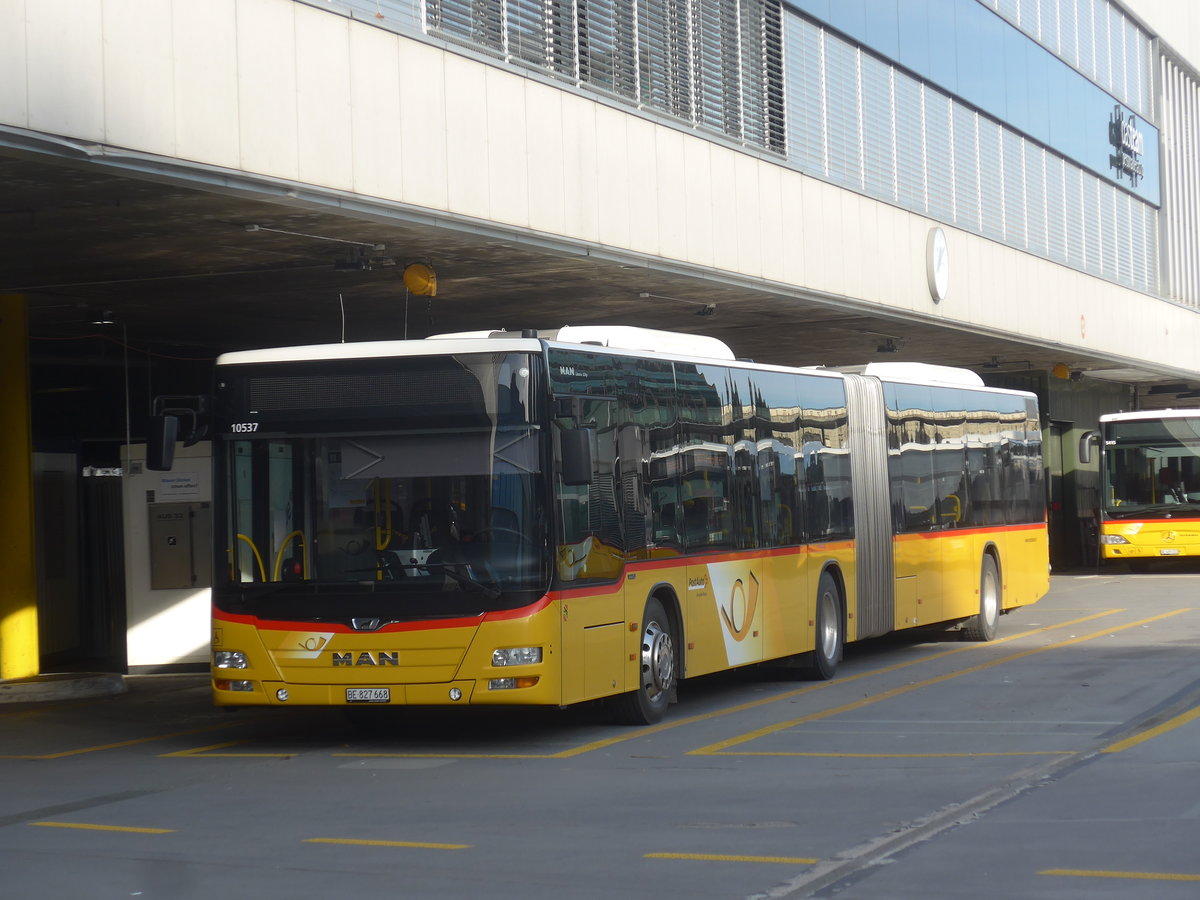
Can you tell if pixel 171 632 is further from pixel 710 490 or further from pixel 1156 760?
pixel 1156 760

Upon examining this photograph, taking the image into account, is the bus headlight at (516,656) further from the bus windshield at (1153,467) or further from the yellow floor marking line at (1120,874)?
the bus windshield at (1153,467)

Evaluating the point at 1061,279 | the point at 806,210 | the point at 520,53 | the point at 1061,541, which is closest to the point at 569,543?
the point at 520,53

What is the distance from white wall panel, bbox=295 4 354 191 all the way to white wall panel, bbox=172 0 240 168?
0.79 metres

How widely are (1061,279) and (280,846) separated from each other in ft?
87.8

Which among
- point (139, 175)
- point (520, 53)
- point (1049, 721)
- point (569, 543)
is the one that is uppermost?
point (520, 53)

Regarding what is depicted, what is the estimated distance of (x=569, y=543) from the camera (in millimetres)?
12172

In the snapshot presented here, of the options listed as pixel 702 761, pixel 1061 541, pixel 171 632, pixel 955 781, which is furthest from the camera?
pixel 1061 541

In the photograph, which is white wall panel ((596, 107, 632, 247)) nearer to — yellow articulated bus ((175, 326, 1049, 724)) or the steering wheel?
yellow articulated bus ((175, 326, 1049, 724))

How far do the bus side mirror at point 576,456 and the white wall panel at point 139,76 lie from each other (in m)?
3.62

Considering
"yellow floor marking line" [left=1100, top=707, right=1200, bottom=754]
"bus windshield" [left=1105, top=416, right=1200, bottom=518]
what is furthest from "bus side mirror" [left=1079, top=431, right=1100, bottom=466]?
"yellow floor marking line" [left=1100, top=707, right=1200, bottom=754]

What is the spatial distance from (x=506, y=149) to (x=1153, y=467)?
21.7 meters

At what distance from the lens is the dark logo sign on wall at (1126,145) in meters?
39.4

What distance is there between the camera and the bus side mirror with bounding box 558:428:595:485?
12000 mm

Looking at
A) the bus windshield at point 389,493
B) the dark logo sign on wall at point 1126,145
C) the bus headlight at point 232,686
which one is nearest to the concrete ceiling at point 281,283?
the bus windshield at point 389,493
